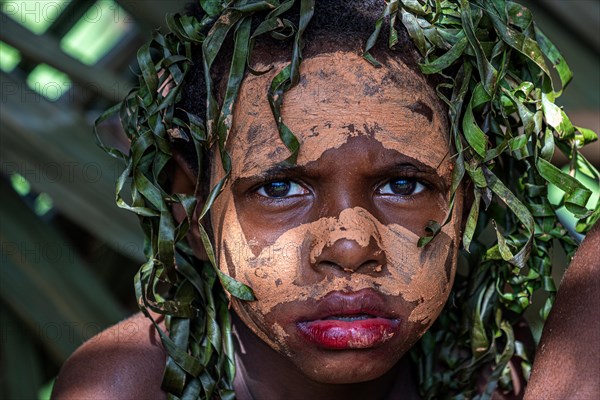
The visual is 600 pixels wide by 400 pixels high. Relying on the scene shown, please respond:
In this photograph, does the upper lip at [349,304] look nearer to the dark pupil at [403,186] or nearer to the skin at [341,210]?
the skin at [341,210]

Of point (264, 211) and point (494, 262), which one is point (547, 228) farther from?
point (264, 211)

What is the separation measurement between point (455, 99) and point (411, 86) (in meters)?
0.10

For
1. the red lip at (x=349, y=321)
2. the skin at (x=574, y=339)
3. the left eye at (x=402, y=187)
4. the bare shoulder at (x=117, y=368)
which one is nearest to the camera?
the skin at (x=574, y=339)

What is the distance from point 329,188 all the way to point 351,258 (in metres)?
0.16

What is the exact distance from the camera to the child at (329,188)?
2.10 metres

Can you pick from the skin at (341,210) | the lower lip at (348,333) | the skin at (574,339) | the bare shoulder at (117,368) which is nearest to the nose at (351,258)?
the skin at (341,210)

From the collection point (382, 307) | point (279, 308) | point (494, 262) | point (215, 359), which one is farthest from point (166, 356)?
point (494, 262)

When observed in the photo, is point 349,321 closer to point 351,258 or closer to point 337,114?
point 351,258

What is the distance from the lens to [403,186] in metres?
2.18

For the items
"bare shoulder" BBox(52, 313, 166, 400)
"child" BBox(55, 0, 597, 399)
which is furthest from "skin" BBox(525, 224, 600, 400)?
"bare shoulder" BBox(52, 313, 166, 400)

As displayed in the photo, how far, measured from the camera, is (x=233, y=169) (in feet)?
7.17

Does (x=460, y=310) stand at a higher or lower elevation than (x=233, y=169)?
lower

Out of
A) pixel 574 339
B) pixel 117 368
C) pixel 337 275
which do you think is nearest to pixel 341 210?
pixel 337 275

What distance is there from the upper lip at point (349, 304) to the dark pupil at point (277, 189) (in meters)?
0.24
